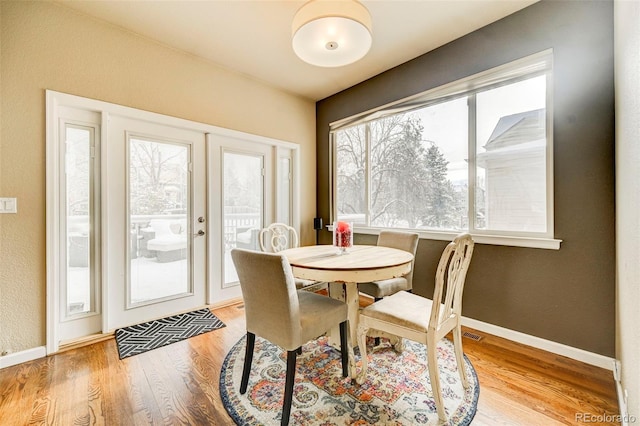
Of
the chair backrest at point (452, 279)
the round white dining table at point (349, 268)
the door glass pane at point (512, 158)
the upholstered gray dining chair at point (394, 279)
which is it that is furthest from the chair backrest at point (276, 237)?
the door glass pane at point (512, 158)

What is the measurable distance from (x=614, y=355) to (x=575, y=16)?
239cm

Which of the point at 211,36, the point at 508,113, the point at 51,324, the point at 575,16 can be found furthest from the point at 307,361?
the point at 575,16

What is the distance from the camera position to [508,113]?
2.38 metres

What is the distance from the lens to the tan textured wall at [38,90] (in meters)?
1.97

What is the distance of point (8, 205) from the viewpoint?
6.41 ft

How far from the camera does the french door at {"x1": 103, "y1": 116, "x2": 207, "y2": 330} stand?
98.8 inches

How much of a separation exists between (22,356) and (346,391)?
2.34m

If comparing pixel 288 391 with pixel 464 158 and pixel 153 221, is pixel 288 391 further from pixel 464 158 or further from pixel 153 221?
pixel 464 158

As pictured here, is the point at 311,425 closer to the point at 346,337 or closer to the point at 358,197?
the point at 346,337

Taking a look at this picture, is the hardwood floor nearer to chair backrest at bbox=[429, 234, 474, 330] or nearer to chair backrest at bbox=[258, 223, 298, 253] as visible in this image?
chair backrest at bbox=[429, 234, 474, 330]

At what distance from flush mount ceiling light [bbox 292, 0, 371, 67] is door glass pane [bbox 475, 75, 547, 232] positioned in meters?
1.41

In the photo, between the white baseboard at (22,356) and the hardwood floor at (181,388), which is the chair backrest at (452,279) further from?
the white baseboard at (22,356)

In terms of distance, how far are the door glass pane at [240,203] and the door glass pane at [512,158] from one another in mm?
2480

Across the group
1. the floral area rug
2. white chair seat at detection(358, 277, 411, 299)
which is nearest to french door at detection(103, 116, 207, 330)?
the floral area rug
